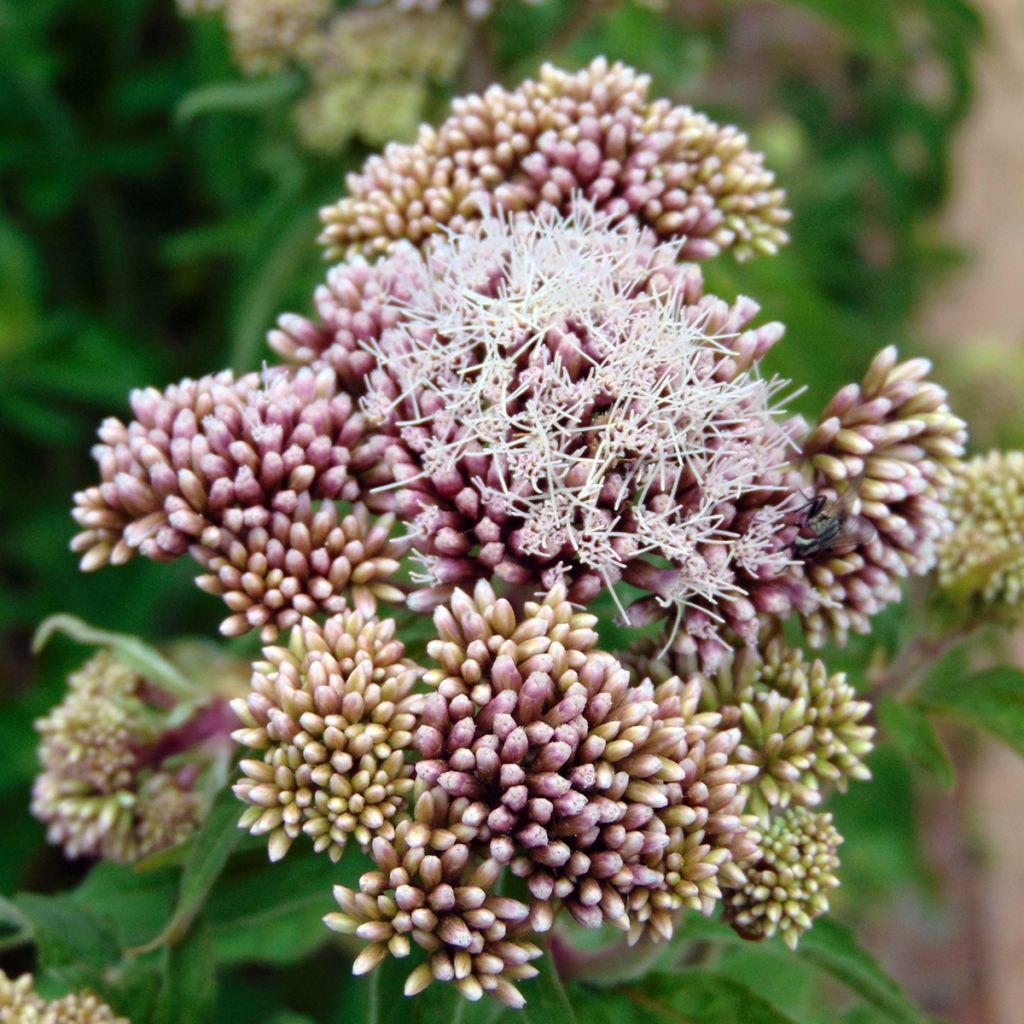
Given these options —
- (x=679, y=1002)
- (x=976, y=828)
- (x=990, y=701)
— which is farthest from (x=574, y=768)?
(x=976, y=828)

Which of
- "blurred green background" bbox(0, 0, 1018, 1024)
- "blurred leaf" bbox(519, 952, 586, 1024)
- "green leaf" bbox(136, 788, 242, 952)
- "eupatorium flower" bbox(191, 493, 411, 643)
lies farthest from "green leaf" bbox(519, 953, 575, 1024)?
"blurred green background" bbox(0, 0, 1018, 1024)

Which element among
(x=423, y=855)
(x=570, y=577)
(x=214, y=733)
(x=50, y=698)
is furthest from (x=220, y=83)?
(x=423, y=855)

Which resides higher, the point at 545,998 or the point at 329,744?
the point at 329,744

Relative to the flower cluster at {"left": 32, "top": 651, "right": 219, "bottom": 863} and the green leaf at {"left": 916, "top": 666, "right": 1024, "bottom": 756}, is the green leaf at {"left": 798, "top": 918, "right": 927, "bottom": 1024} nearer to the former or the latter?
the green leaf at {"left": 916, "top": 666, "right": 1024, "bottom": 756}

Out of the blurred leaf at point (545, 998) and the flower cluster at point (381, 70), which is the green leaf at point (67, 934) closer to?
the blurred leaf at point (545, 998)

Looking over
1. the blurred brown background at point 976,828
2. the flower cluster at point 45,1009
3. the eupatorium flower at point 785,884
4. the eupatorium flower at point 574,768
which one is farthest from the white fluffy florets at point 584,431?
the blurred brown background at point 976,828

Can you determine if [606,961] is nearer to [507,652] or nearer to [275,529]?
[507,652]

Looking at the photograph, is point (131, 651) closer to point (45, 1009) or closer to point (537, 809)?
point (45, 1009)
